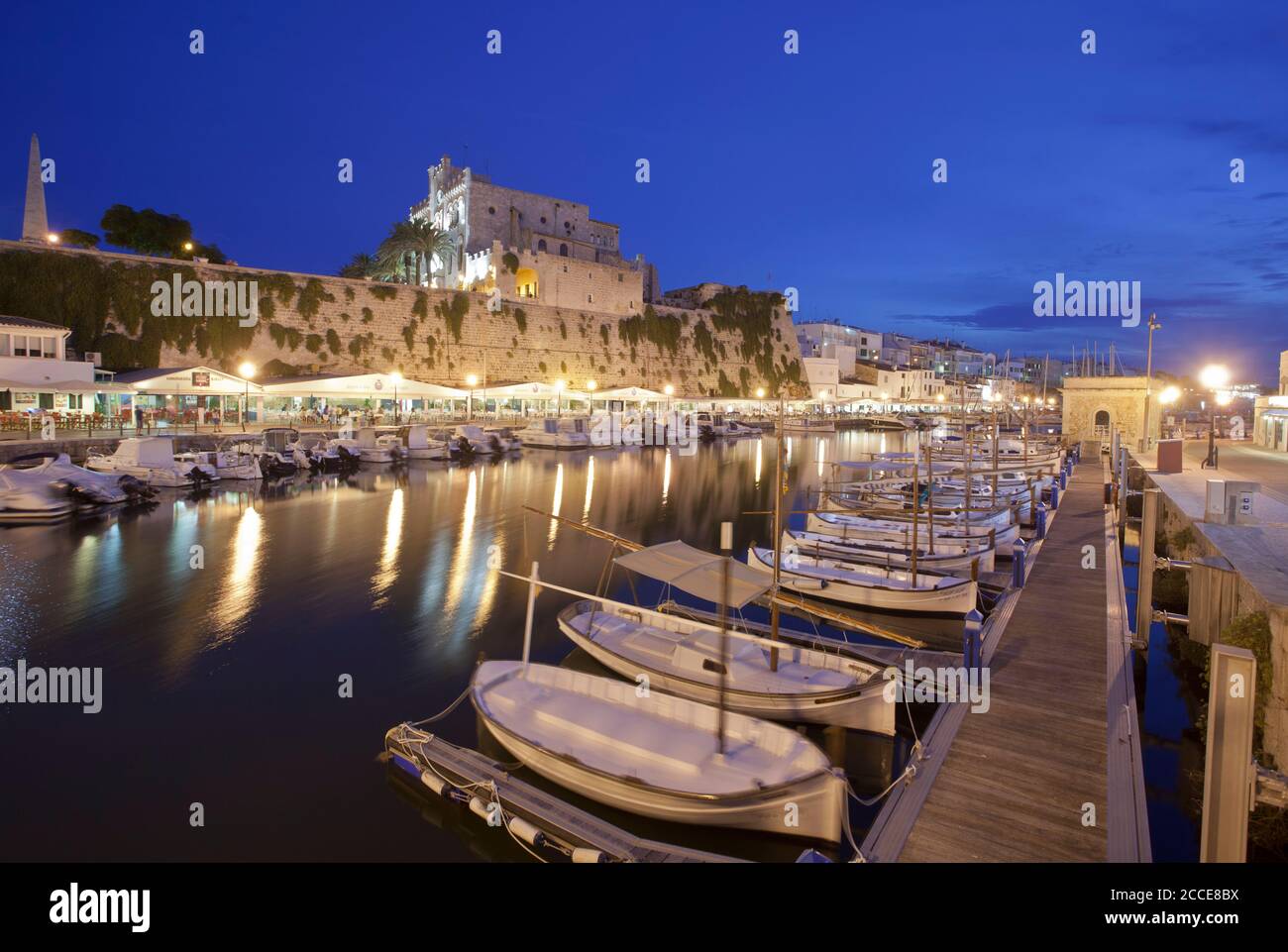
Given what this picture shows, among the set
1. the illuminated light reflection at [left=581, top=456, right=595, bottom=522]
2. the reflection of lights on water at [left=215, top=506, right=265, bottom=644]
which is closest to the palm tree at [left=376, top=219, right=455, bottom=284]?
the illuminated light reflection at [left=581, top=456, right=595, bottom=522]

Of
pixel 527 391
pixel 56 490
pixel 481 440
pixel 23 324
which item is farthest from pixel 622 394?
pixel 56 490

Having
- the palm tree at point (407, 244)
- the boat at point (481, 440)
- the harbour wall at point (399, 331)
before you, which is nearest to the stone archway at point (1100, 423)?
the boat at point (481, 440)

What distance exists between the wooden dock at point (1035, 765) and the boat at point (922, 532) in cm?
470

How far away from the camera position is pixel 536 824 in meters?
5.10

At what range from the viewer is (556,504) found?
829 inches

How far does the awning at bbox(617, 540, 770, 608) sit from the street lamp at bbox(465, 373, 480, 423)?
31791 millimetres

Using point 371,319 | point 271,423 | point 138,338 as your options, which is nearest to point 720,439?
point 371,319

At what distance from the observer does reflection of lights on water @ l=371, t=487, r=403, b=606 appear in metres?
12.4

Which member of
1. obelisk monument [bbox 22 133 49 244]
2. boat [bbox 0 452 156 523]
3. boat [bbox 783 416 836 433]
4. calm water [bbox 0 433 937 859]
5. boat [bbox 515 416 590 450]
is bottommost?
calm water [bbox 0 433 937 859]

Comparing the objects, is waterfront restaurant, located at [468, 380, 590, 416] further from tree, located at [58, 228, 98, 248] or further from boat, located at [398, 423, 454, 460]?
tree, located at [58, 228, 98, 248]

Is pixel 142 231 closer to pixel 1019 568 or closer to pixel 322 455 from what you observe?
pixel 322 455

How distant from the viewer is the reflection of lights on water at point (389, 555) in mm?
12391

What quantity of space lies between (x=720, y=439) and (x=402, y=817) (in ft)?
136

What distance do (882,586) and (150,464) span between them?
2117 centimetres
